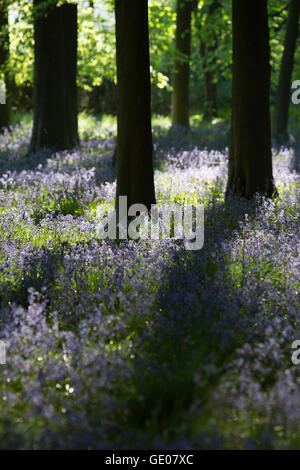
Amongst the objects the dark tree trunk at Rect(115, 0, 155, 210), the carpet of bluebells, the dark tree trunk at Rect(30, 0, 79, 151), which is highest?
the dark tree trunk at Rect(30, 0, 79, 151)

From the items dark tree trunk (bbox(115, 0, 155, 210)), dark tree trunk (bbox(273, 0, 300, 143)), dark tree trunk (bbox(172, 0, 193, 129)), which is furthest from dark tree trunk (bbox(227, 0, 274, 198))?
dark tree trunk (bbox(172, 0, 193, 129))

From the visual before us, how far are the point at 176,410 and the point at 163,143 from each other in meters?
11.5

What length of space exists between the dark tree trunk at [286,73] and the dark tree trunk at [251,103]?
7677mm

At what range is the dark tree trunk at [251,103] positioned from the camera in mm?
7684

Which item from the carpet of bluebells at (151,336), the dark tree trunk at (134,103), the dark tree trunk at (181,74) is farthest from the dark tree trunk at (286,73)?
the carpet of bluebells at (151,336)

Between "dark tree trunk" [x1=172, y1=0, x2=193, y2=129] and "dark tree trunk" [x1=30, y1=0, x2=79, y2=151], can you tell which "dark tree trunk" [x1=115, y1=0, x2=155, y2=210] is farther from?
"dark tree trunk" [x1=172, y1=0, x2=193, y2=129]

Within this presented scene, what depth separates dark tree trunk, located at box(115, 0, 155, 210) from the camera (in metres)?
6.66

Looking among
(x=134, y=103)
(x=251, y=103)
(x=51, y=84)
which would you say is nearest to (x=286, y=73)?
(x=51, y=84)

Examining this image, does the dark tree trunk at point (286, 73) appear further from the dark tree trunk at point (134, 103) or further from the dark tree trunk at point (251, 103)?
the dark tree trunk at point (134, 103)

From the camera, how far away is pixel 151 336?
362 cm

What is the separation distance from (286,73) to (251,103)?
9.41m

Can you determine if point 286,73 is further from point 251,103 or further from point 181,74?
point 251,103

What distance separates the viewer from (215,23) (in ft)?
47.8

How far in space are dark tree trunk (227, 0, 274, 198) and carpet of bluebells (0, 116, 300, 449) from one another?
0.85 metres
